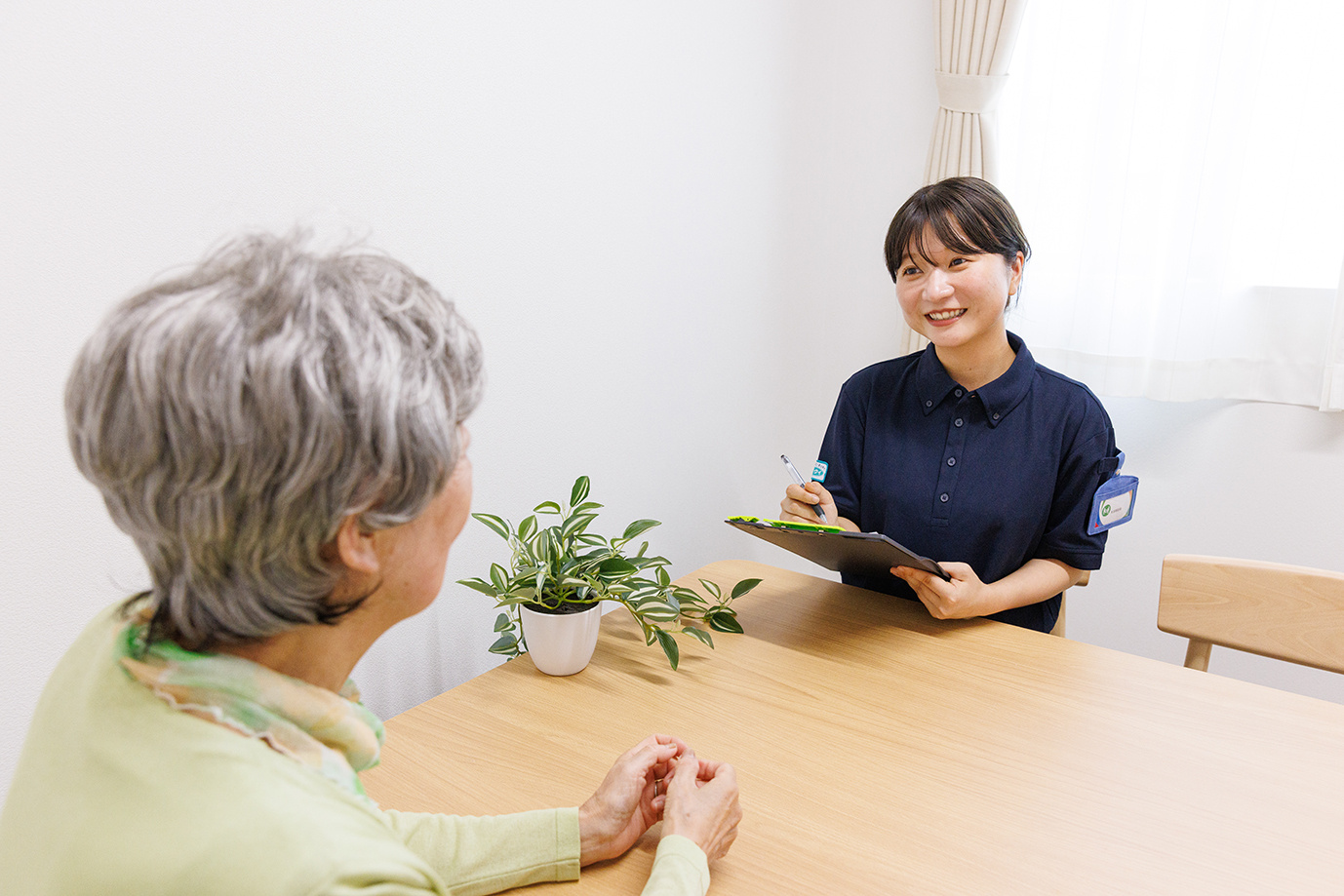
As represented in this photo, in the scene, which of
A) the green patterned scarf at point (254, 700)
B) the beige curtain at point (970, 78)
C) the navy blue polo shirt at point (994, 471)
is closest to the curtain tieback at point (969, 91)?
the beige curtain at point (970, 78)

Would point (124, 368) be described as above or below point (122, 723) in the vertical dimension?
above

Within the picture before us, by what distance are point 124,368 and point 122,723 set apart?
0.23 meters

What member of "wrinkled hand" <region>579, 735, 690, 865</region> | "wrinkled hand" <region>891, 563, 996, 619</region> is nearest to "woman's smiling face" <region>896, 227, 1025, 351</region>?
"wrinkled hand" <region>891, 563, 996, 619</region>

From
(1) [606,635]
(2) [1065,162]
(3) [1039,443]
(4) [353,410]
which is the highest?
(2) [1065,162]

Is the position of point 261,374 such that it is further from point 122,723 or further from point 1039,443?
point 1039,443

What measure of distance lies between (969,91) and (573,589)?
1.74 metres

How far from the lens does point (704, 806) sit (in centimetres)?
89

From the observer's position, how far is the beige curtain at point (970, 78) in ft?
7.08

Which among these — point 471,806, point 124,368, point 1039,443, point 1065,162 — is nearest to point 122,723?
point 124,368

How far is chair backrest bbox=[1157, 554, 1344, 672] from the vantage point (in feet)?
4.43

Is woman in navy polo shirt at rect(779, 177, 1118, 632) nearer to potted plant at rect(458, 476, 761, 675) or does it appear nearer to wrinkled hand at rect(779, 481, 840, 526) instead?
wrinkled hand at rect(779, 481, 840, 526)

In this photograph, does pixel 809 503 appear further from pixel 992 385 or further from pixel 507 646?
pixel 507 646

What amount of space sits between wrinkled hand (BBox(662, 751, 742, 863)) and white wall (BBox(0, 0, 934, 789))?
0.66 m

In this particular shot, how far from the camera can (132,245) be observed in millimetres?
1063
